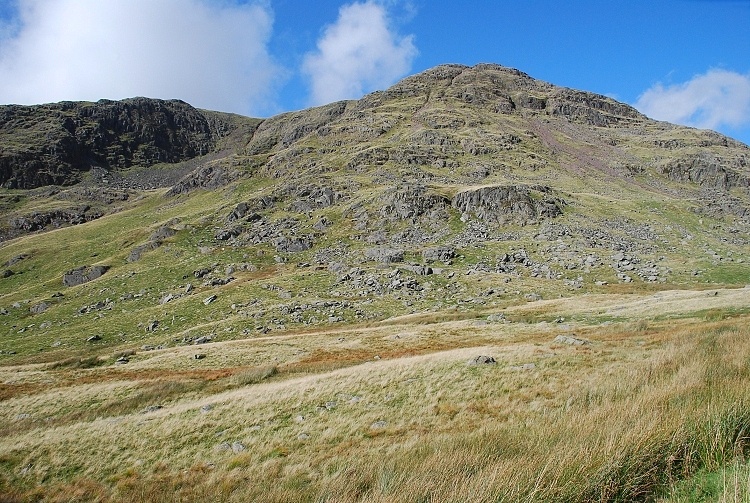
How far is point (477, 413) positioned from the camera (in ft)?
47.1

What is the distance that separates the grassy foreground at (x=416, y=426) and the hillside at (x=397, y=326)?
0.32 ft

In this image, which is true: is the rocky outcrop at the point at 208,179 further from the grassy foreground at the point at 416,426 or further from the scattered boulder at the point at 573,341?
the scattered boulder at the point at 573,341

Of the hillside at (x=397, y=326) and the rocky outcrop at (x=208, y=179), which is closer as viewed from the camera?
the hillside at (x=397, y=326)

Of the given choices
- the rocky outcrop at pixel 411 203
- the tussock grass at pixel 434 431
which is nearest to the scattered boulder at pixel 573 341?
the tussock grass at pixel 434 431

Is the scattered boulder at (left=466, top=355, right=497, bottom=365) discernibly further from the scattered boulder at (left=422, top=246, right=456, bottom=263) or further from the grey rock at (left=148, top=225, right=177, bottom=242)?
the grey rock at (left=148, top=225, right=177, bottom=242)

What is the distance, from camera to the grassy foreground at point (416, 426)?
253 inches

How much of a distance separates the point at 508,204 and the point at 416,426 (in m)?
77.3

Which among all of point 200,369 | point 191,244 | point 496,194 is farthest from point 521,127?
point 200,369

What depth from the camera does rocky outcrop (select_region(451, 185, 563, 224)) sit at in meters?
82.6

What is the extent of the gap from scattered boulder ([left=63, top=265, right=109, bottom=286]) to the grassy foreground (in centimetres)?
5922

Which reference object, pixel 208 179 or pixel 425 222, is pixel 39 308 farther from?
pixel 208 179

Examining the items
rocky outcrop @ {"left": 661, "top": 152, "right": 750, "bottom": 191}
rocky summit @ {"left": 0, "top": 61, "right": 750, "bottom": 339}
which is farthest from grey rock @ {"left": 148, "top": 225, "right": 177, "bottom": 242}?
rocky outcrop @ {"left": 661, "top": 152, "right": 750, "bottom": 191}

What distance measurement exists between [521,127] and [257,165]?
102 metres

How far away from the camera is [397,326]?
44125 millimetres
